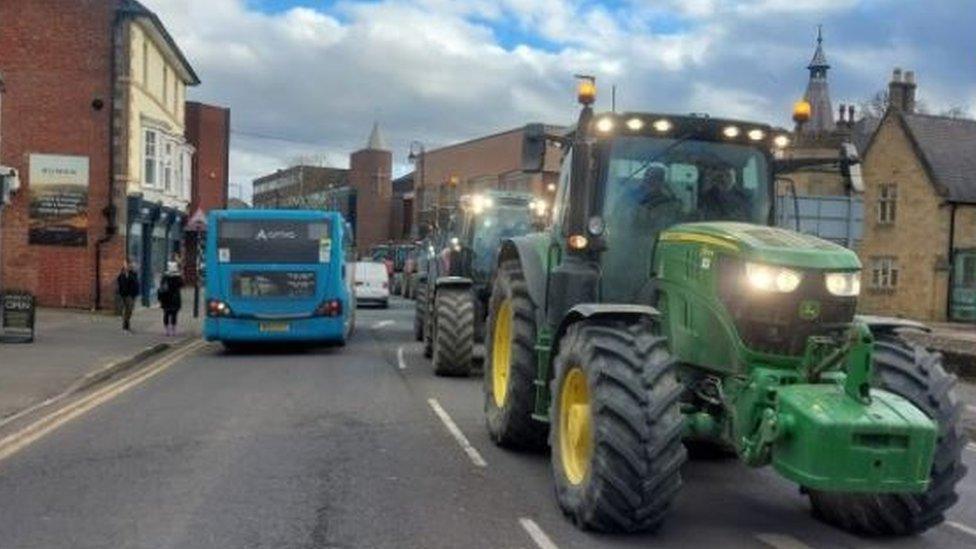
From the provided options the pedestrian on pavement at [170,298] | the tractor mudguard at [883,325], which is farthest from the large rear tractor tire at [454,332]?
the pedestrian on pavement at [170,298]

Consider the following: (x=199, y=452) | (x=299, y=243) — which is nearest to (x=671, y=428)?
(x=199, y=452)

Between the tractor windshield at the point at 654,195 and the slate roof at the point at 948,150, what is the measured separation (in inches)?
1289

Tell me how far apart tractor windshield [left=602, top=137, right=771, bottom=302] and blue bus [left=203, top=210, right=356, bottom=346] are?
1197 centimetres

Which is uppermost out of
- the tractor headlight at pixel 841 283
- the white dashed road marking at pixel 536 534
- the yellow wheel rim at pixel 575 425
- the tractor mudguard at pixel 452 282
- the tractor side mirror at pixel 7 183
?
the tractor side mirror at pixel 7 183

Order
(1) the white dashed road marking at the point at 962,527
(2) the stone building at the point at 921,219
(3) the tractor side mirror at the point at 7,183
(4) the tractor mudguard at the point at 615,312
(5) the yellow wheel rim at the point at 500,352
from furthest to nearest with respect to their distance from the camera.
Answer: (2) the stone building at the point at 921,219 → (3) the tractor side mirror at the point at 7,183 → (5) the yellow wheel rim at the point at 500,352 → (1) the white dashed road marking at the point at 962,527 → (4) the tractor mudguard at the point at 615,312

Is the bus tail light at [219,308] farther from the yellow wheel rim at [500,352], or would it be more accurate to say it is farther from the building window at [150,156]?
the building window at [150,156]

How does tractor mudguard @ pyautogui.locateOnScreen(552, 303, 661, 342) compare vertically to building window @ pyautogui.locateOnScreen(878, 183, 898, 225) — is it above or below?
below

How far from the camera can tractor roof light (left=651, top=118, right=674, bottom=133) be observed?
820 centimetres

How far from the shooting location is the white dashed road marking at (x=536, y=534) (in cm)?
640

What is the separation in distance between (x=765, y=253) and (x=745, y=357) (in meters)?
0.65

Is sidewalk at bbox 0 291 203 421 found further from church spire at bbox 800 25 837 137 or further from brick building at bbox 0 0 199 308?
church spire at bbox 800 25 837 137

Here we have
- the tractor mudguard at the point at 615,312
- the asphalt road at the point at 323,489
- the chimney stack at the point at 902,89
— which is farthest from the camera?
the chimney stack at the point at 902,89

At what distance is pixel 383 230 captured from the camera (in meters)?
90.0

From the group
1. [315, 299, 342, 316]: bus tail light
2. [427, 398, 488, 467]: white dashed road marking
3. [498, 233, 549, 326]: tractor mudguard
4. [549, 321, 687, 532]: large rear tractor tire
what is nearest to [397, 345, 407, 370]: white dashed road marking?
[315, 299, 342, 316]: bus tail light
